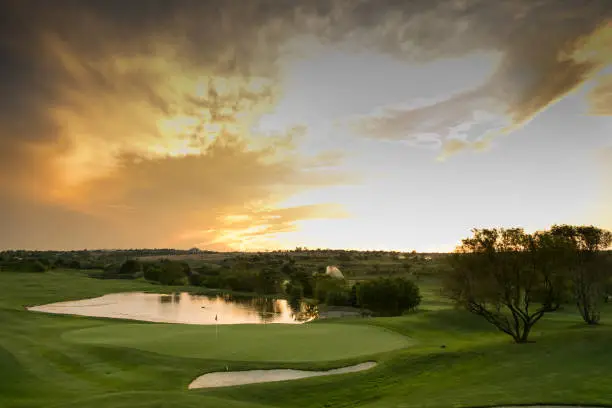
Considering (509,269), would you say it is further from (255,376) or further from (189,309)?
(189,309)

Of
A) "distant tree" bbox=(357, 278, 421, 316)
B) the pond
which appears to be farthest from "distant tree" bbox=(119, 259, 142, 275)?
"distant tree" bbox=(357, 278, 421, 316)

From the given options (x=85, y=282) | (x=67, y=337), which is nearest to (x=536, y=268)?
(x=67, y=337)

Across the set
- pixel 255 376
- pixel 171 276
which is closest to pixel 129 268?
pixel 171 276

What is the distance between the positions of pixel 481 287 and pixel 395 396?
1813 cm

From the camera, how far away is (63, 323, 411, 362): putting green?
3859 cm

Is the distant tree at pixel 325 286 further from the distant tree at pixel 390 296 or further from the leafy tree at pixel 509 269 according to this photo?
the leafy tree at pixel 509 269

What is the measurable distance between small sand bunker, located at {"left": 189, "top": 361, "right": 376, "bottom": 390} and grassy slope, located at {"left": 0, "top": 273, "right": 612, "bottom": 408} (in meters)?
1.03

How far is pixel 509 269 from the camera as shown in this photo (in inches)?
1511

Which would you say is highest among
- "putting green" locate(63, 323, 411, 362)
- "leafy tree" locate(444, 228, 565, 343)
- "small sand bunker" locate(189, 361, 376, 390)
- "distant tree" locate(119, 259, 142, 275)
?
"leafy tree" locate(444, 228, 565, 343)

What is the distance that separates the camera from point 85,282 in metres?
138

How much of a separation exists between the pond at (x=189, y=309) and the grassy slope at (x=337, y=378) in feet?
128

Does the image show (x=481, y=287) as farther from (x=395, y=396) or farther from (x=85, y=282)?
(x=85, y=282)

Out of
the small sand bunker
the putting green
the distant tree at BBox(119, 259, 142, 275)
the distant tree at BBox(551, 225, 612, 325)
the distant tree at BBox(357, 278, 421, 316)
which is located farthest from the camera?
the distant tree at BBox(119, 259, 142, 275)

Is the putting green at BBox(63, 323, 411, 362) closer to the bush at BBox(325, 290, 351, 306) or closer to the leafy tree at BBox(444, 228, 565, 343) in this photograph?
the leafy tree at BBox(444, 228, 565, 343)
